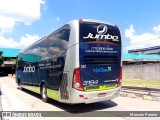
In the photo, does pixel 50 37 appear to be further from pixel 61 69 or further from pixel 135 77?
pixel 135 77

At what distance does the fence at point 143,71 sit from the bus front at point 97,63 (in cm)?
2402

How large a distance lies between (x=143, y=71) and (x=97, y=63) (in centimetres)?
2746

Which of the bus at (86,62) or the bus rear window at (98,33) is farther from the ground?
the bus rear window at (98,33)

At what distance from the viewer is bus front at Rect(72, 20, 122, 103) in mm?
8945

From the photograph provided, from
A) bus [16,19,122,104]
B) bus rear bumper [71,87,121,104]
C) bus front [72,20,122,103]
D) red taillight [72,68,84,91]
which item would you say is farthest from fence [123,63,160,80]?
red taillight [72,68,84,91]

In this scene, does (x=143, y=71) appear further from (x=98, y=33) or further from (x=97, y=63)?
(x=98, y=33)

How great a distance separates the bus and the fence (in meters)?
24.2

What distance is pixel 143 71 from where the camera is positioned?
35312mm

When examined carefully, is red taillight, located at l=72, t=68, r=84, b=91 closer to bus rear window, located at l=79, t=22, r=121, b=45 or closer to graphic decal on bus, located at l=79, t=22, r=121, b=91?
graphic decal on bus, located at l=79, t=22, r=121, b=91

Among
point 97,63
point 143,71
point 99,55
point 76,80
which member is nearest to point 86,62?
point 97,63

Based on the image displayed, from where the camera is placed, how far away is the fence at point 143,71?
32.6 metres

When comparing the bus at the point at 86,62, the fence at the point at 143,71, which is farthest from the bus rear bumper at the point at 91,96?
the fence at the point at 143,71

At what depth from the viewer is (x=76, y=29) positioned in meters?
8.96

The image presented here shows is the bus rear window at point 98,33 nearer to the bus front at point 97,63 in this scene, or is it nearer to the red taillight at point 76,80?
the bus front at point 97,63
